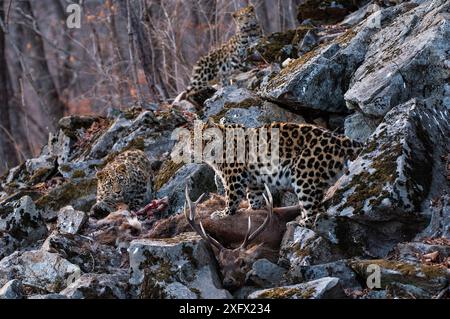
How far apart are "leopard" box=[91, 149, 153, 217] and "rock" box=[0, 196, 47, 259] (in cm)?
81

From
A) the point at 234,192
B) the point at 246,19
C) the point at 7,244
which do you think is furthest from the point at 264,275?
the point at 246,19

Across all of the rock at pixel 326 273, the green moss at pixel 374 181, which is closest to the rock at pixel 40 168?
the green moss at pixel 374 181

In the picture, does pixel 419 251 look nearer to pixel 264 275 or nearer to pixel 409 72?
pixel 264 275

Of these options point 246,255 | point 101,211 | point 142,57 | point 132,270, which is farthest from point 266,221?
point 142,57

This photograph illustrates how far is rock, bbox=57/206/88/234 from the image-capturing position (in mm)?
11156

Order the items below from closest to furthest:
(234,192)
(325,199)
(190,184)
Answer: (325,199), (234,192), (190,184)

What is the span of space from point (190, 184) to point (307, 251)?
343 centimetres

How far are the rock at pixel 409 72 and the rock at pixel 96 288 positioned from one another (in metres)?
3.72

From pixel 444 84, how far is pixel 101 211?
4694 millimetres

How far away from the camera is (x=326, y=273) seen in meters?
8.38

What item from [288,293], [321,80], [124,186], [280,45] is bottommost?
[288,293]

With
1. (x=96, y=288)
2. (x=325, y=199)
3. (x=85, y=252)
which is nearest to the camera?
(x=96, y=288)

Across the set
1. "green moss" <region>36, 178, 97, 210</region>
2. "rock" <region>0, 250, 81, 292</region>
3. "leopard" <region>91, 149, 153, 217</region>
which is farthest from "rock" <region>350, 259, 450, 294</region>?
"green moss" <region>36, 178, 97, 210</region>
